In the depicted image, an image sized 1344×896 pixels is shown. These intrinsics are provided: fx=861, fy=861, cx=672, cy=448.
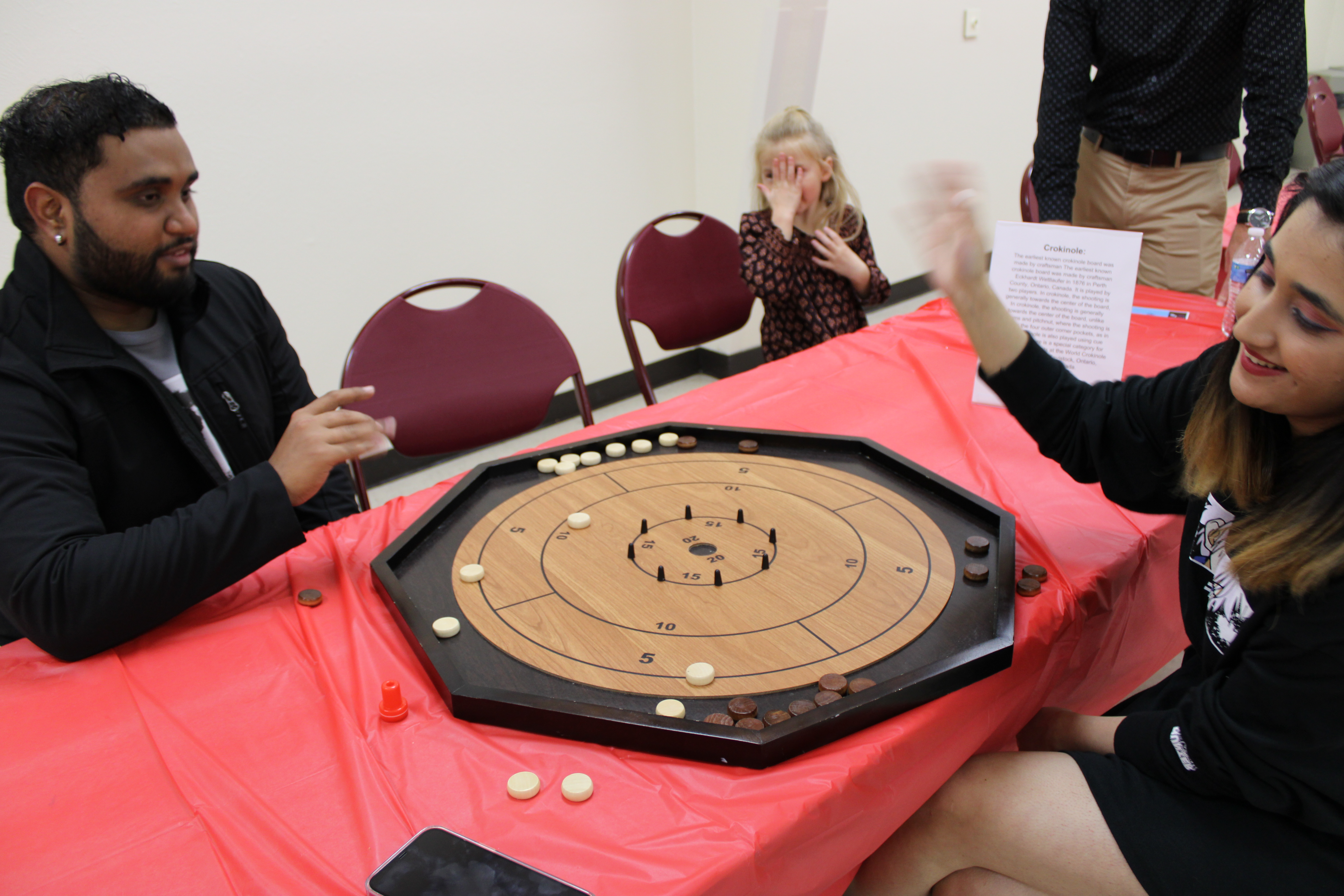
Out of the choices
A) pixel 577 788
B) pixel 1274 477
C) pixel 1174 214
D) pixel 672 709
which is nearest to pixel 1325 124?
pixel 1174 214

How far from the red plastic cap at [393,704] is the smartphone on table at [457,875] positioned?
0.55 feet

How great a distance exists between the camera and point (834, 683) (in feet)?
2.85

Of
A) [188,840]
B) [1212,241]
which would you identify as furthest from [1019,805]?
[1212,241]

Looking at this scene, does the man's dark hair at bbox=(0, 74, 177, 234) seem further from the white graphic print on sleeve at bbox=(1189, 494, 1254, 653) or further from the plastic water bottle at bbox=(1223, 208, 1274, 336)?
the plastic water bottle at bbox=(1223, 208, 1274, 336)

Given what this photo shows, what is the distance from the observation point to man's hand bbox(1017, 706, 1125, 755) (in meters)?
1.04

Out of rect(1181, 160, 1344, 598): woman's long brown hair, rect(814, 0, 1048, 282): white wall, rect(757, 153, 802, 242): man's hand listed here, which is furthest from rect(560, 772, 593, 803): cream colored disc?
rect(814, 0, 1048, 282): white wall

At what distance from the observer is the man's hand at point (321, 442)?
1114 millimetres

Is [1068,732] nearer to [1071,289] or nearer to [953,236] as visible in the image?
[953,236]

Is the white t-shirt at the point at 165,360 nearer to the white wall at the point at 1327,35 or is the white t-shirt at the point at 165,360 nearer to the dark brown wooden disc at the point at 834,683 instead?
the dark brown wooden disc at the point at 834,683

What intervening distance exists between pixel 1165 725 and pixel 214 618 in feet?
3.70

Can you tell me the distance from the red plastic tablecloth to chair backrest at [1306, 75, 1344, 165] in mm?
3393

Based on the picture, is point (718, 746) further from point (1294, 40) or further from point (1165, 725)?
point (1294, 40)

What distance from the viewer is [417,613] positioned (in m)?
1.02

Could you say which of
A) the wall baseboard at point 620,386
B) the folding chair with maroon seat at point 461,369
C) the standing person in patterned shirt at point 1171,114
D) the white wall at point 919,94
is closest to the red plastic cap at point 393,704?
the folding chair with maroon seat at point 461,369
